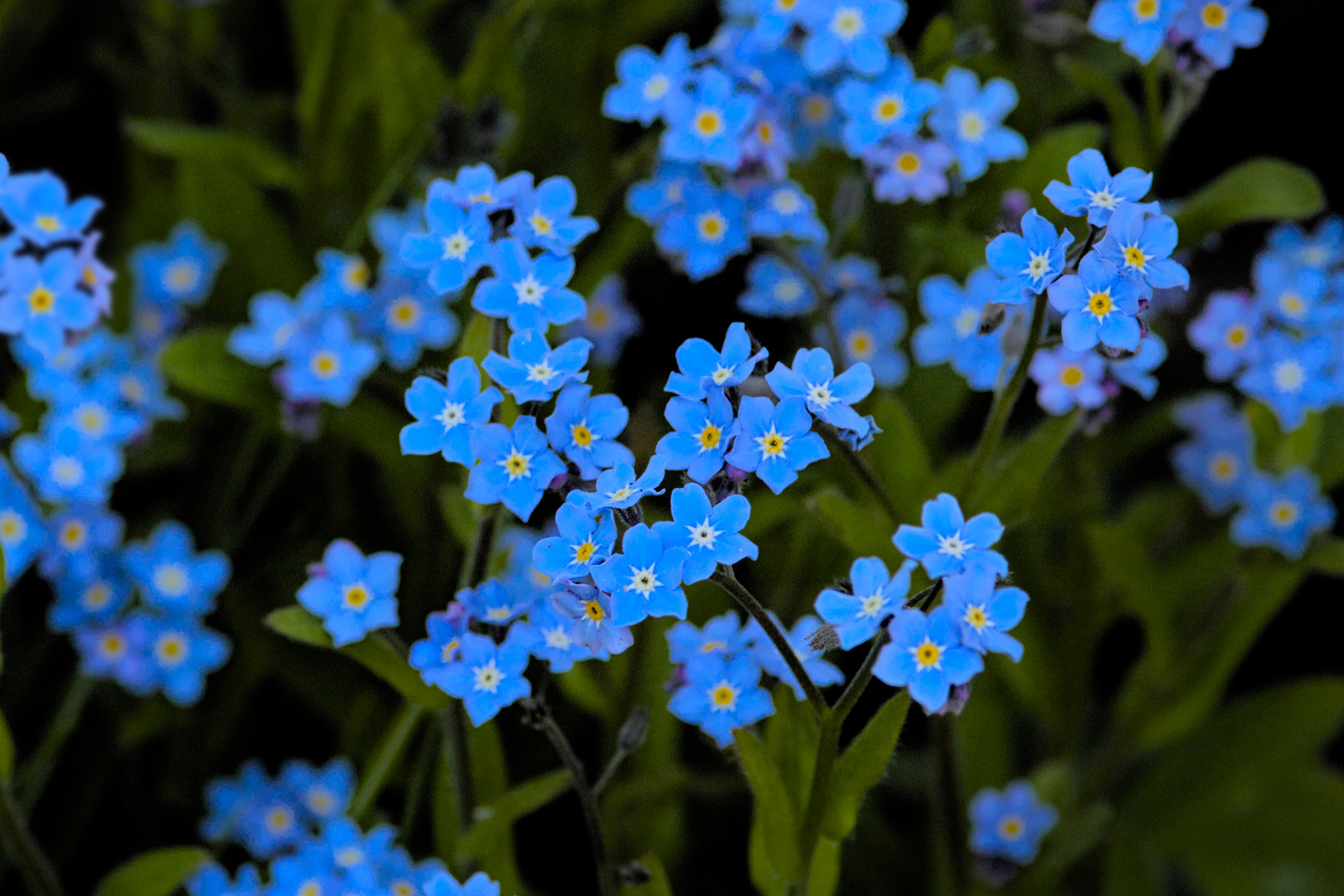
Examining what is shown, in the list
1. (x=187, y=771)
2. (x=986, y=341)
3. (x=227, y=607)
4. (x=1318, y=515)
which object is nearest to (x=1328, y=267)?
(x=1318, y=515)

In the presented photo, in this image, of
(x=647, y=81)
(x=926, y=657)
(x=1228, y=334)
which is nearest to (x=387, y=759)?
(x=926, y=657)

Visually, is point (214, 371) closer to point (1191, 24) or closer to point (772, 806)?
point (772, 806)

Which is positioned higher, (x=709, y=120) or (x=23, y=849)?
(x=709, y=120)

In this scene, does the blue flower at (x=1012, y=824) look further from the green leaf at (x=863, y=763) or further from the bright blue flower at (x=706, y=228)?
the bright blue flower at (x=706, y=228)

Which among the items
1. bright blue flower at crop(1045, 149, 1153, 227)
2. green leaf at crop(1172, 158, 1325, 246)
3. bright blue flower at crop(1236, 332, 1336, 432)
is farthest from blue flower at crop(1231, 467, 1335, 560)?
bright blue flower at crop(1045, 149, 1153, 227)

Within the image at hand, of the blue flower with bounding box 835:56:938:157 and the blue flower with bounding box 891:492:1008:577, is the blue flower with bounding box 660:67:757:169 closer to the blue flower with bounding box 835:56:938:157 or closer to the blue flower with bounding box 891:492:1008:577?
the blue flower with bounding box 835:56:938:157

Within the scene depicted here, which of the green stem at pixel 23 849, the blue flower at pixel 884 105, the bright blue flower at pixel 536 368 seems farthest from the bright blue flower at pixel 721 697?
the green stem at pixel 23 849
